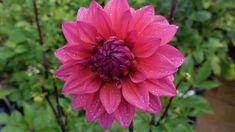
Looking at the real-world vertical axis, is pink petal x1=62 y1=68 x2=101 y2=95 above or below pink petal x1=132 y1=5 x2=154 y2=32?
below

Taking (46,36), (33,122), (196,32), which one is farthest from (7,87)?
(196,32)

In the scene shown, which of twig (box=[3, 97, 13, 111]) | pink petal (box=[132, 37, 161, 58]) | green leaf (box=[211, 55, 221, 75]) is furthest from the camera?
green leaf (box=[211, 55, 221, 75])

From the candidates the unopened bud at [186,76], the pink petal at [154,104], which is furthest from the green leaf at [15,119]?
the pink petal at [154,104]

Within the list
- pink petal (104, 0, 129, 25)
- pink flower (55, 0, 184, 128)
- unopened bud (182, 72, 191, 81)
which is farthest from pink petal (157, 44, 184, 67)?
unopened bud (182, 72, 191, 81)

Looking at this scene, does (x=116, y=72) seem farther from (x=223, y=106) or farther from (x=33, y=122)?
(x=223, y=106)

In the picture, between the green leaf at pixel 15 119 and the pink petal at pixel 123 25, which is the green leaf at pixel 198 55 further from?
the pink petal at pixel 123 25

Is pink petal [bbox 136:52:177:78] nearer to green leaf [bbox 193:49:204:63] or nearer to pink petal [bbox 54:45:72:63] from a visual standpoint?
pink petal [bbox 54:45:72:63]

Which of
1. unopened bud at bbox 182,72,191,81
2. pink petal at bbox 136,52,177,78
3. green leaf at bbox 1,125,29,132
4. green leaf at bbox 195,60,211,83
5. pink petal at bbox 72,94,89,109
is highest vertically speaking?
pink petal at bbox 136,52,177,78
